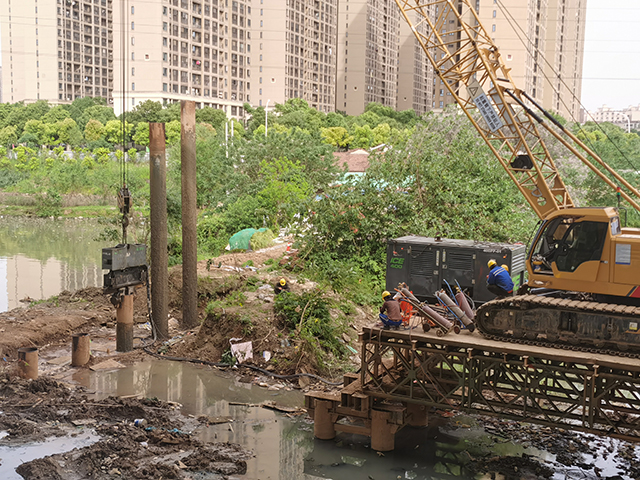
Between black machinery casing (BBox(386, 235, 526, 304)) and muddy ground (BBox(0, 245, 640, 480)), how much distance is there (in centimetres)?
149

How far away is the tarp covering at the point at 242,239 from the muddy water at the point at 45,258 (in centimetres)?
514

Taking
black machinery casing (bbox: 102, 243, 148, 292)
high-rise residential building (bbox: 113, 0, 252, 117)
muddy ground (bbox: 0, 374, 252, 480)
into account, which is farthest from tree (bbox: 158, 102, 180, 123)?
muddy ground (bbox: 0, 374, 252, 480)

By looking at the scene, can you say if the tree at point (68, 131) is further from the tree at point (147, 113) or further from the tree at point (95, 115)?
the tree at point (147, 113)

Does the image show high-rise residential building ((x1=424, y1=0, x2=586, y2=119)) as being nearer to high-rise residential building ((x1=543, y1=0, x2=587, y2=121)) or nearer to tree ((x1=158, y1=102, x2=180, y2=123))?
high-rise residential building ((x1=543, y1=0, x2=587, y2=121))

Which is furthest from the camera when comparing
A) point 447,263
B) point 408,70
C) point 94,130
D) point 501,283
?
point 408,70

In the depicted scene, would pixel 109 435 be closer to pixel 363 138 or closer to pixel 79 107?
pixel 363 138

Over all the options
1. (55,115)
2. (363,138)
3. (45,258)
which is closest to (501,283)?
(45,258)

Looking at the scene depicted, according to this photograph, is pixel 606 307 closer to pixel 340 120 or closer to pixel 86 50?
pixel 340 120

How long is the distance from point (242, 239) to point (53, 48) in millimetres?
104881

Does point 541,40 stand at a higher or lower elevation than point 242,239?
higher

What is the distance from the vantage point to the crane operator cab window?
33.3 feet

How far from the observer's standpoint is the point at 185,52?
95.4 meters

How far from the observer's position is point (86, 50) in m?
121

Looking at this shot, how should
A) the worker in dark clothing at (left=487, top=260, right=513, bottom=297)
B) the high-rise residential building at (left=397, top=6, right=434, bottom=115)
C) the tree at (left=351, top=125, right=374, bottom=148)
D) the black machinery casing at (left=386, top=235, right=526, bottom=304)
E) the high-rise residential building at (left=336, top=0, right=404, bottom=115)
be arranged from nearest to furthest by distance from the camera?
the worker in dark clothing at (left=487, top=260, right=513, bottom=297), the black machinery casing at (left=386, top=235, right=526, bottom=304), the tree at (left=351, top=125, right=374, bottom=148), the high-rise residential building at (left=336, top=0, right=404, bottom=115), the high-rise residential building at (left=397, top=6, right=434, bottom=115)
